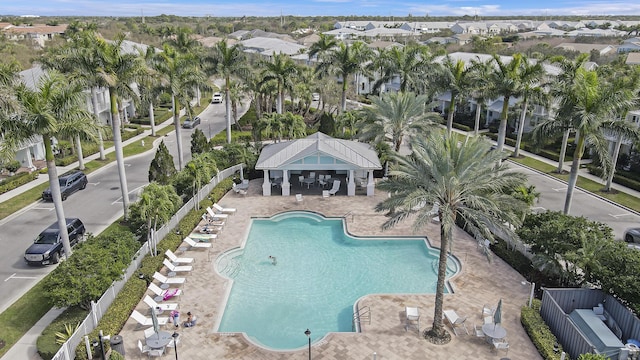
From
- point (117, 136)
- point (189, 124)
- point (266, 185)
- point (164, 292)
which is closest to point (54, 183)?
point (117, 136)

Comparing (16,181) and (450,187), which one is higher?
(450,187)

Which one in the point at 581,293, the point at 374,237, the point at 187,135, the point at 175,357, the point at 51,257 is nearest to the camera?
the point at 175,357

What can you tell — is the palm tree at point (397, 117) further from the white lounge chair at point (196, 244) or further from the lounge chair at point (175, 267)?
the lounge chair at point (175, 267)

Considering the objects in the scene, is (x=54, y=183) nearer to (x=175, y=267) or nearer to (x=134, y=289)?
(x=134, y=289)

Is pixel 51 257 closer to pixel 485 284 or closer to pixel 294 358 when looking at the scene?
pixel 294 358

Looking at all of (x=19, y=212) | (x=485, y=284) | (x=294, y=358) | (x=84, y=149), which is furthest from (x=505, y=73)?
(x=84, y=149)

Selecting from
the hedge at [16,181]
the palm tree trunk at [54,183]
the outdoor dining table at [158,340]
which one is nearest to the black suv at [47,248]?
the palm tree trunk at [54,183]

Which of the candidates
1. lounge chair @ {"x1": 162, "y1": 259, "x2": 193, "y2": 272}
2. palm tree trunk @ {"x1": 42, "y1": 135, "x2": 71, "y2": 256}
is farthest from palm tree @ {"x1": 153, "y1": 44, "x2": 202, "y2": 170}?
lounge chair @ {"x1": 162, "y1": 259, "x2": 193, "y2": 272}
